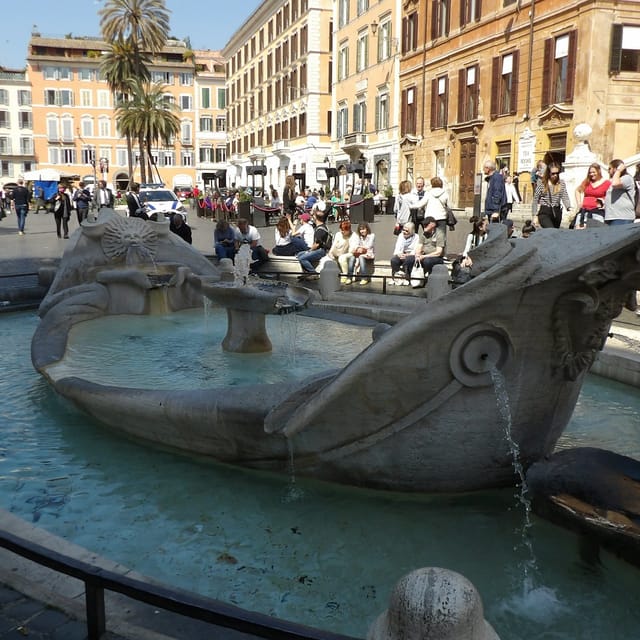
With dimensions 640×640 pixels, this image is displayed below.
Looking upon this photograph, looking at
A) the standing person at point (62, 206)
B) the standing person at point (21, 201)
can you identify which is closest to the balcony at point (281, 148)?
the standing person at point (21, 201)

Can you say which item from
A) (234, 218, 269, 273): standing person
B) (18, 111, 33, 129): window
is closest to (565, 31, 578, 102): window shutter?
(234, 218, 269, 273): standing person

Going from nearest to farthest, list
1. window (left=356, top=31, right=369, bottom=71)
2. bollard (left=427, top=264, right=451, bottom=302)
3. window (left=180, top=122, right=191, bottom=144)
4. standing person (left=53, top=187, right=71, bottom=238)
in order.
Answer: bollard (left=427, top=264, right=451, bottom=302)
standing person (left=53, top=187, right=71, bottom=238)
window (left=356, top=31, right=369, bottom=71)
window (left=180, top=122, right=191, bottom=144)

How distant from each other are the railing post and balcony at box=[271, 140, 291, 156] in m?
57.0

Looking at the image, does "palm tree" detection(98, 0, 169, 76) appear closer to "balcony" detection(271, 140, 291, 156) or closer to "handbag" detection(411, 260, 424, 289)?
"balcony" detection(271, 140, 291, 156)

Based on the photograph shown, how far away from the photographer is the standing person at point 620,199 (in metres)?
10.3

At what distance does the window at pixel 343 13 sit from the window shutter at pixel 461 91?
1691cm

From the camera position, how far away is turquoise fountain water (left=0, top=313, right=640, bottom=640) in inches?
127

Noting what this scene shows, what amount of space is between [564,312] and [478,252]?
18.8 inches

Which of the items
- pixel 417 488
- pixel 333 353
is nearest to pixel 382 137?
pixel 333 353

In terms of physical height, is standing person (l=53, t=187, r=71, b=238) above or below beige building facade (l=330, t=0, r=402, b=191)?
below

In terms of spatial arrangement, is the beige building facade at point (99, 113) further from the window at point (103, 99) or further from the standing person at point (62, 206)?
the standing person at point (62, 206)

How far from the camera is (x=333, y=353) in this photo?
7.28 metres

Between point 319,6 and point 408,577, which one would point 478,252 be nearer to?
point 408,577

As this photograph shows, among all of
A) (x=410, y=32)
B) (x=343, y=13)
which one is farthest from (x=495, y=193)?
(x=343, y=13)
